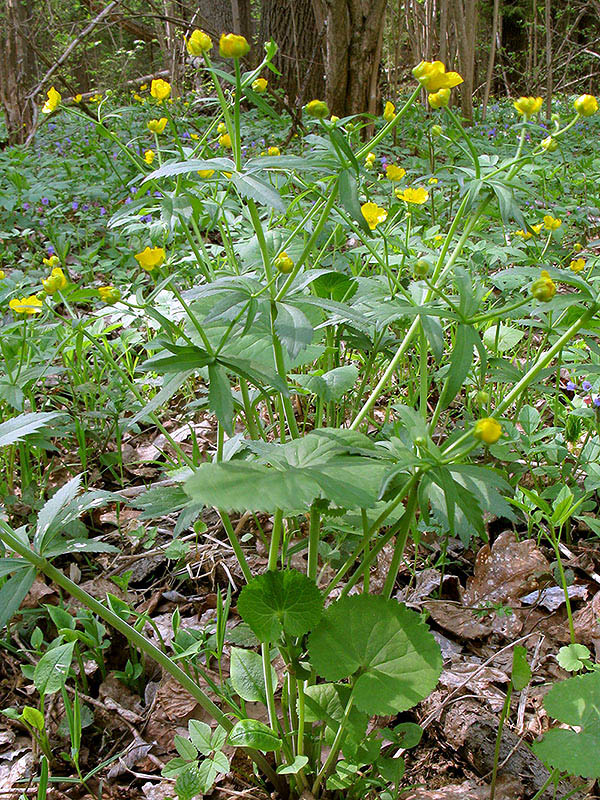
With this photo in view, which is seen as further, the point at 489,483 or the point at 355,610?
the point at 355,610

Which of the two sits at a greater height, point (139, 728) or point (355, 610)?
point (355, 610)

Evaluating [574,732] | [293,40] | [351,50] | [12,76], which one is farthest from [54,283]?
[293,40]

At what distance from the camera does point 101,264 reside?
300 centimetres

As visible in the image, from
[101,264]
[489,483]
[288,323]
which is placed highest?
[288,323]

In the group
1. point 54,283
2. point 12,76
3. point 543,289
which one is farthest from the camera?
point 12,76

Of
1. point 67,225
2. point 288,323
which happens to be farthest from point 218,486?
point 67,225

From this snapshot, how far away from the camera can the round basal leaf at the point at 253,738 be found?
960 mm

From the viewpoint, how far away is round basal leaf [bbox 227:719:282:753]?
96 centimetres

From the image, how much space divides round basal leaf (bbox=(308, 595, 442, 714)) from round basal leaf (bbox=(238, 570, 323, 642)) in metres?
0.05

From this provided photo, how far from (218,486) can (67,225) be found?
133 inches

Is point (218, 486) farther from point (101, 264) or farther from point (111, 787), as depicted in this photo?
point (101, 264)

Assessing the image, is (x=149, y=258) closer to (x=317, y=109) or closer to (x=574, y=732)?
(x=317, y=109)

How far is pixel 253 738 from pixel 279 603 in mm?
216

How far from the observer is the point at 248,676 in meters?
1.12
